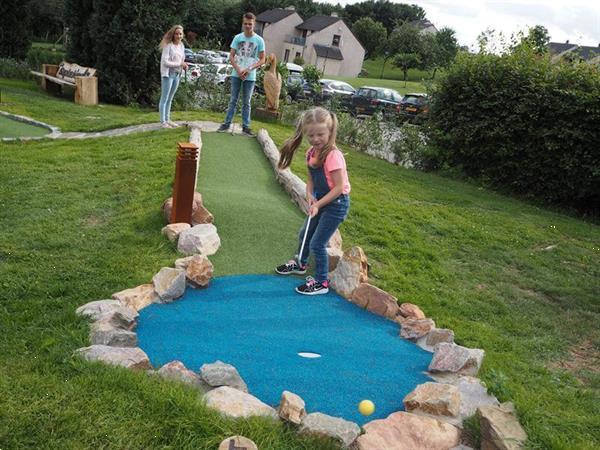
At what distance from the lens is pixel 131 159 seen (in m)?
7.82

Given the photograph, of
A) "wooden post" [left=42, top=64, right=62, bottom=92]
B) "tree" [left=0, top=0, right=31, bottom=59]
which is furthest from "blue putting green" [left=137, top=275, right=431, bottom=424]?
"tree" [left=0, top=0, right=31, bottom=59]

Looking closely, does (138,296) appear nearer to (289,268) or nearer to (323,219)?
(289,268)

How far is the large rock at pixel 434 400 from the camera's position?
2963 millimetres

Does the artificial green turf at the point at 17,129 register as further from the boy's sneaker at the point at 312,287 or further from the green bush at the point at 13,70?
the green bush at the point at 13,70

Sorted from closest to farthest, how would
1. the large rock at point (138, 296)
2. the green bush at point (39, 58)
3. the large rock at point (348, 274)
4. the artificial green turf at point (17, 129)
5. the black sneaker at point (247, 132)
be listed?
the large rock at point (138, 296)
the large rock at point (348, 274)
the black sneaker at point (247, 132)
the artificial green turf at point (17, 129)
the green bush at point (39, 58)

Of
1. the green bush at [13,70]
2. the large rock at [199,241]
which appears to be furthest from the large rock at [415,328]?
the green bush at [13,70]

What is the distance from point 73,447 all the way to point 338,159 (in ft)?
9.17

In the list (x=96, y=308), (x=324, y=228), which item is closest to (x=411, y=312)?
(x=324, y=228)

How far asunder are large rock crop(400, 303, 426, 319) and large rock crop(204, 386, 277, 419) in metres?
1.88

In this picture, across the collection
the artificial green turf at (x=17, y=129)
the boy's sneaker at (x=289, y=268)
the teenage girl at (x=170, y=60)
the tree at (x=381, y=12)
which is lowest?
the artificial green turf at (x=17, y=129)

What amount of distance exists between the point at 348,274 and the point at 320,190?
28.8 inches

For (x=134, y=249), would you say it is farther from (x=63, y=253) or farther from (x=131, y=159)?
(x=131, y=159)

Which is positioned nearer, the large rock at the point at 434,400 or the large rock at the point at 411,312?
the large rock at the point at 434,400

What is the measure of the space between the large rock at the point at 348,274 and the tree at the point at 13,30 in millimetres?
18439
